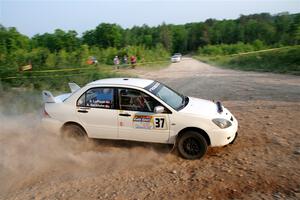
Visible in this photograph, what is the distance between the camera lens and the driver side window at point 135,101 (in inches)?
272

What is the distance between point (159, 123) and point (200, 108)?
97 cm

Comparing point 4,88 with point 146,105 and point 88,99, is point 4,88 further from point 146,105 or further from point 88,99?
point 146,105

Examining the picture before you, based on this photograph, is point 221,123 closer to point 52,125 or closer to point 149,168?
point 149,168

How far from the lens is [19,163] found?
699cm

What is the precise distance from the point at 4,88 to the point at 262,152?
46.8ft

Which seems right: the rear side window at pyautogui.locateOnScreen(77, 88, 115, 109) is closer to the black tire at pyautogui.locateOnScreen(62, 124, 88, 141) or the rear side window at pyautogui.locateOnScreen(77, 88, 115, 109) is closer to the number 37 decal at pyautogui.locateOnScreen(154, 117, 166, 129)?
the black tire at pyautogui.locateOnScreen(62, 124, 88, 141)

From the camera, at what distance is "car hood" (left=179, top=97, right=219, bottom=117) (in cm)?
673

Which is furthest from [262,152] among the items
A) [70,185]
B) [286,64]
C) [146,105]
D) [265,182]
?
[286,64]

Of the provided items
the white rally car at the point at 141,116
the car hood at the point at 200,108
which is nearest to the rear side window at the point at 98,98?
the white rally car at the point at 141,116

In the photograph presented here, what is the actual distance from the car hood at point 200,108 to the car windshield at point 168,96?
0.16 meters

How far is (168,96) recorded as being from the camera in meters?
7.34

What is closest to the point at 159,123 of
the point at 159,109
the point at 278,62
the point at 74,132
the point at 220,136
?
the point at 159,109

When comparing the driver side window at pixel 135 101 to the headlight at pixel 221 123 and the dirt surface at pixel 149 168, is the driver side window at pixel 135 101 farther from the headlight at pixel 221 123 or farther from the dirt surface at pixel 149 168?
the headlight at pixel 221 123

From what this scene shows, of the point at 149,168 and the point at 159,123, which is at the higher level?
the point at 159,123
